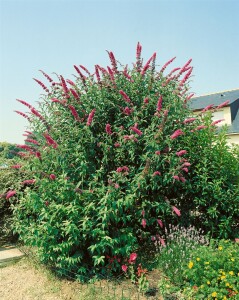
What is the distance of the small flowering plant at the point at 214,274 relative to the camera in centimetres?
319

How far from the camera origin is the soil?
3.59 meters

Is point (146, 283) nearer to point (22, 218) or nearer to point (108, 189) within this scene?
point (108, 189)

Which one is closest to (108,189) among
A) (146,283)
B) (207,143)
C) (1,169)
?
(146,283)

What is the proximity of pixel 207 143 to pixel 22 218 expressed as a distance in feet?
11.3

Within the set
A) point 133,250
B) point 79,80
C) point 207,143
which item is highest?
point 79,80

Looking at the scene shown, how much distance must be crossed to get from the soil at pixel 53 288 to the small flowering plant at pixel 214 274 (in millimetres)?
519

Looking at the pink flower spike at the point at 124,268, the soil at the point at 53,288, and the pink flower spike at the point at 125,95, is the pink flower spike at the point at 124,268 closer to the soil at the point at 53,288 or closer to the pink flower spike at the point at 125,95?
the soil at the point at 53,288

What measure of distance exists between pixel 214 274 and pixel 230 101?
66.7 ft

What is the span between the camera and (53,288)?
387 cm

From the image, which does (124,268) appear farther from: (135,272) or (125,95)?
(125,95)

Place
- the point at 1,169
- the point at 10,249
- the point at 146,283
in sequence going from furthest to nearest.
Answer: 1. the point at 1,169
2. the point at 10,249
3. the point at 146,283

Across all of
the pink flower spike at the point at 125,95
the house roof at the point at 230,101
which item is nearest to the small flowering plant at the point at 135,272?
the pink flower spike at the point at 125,95

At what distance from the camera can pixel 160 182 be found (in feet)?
14.5

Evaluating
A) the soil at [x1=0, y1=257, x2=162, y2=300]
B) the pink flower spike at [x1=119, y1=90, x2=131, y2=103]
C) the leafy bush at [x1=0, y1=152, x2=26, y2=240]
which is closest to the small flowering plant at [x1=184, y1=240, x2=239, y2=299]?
the soil at [x1=0, y1=257, x2=162, y2=300]
